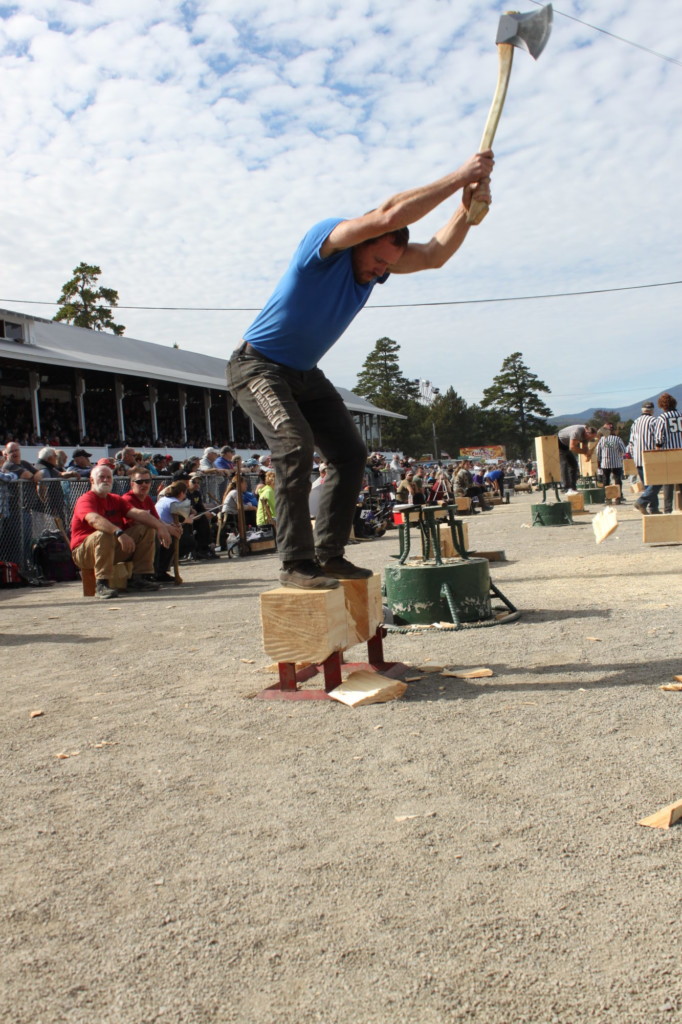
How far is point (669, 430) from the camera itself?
37.6ft

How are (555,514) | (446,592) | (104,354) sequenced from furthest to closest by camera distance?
(104,354)
(555,514)
(446,592)

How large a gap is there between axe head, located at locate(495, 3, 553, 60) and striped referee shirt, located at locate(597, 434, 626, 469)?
16.9 metres

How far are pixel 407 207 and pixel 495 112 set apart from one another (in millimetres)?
865

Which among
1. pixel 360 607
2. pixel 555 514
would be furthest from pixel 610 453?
pixel 360 607

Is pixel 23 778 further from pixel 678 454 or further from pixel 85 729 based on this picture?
pixel 678 454

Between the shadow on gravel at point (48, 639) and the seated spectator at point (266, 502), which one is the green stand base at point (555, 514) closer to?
the seated spectator at point (266, 502)

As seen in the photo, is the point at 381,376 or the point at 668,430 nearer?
the point at 668,430

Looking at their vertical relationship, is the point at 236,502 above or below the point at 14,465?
below

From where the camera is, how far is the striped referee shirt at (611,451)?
2008 centimetres

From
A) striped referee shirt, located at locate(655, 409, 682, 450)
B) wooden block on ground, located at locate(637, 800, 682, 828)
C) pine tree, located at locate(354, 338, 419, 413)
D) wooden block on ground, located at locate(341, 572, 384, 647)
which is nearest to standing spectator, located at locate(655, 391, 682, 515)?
striped referee shirt, located at locate(655, 409, 682, 450)

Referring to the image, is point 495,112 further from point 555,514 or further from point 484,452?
point 484,452

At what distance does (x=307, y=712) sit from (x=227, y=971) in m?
1.89

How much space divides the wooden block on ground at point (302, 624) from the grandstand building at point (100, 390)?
24041 millimetres

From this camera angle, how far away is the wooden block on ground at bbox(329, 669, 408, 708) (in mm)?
3627
